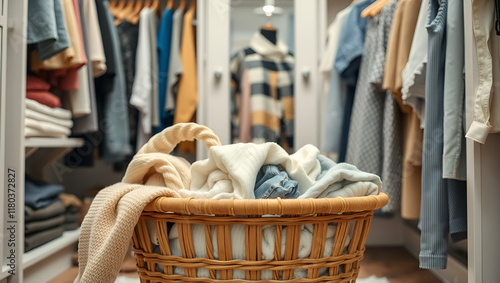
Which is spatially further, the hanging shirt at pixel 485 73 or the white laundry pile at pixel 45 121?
the white laundry pile at pixel 45 121

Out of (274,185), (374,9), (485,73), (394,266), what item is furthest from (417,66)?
(394,266)

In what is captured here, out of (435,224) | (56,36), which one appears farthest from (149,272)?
(56,36)

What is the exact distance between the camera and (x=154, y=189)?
571 millimetres

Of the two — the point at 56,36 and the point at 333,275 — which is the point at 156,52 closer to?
the point at 56,36

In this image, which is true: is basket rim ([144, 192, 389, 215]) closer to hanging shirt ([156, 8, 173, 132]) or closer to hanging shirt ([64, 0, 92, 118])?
hanging shirt ([64, 0, 92, 118])

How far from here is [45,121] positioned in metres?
1.30

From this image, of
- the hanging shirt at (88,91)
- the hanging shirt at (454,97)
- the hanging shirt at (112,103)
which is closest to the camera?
the hanging shirt at (454,97)

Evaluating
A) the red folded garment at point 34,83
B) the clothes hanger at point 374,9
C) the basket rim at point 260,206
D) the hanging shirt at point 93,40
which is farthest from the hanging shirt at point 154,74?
the basket rim at point 260,206

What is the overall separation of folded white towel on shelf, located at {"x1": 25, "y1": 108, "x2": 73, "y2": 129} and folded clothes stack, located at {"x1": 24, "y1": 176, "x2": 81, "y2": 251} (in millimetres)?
211

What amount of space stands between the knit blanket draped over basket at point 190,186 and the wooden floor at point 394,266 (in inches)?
31.4

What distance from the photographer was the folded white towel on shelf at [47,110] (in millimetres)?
1210

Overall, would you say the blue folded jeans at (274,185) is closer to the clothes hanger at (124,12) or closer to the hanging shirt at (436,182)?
the hanging shirt at (436,182)

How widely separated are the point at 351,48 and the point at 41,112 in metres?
1.01

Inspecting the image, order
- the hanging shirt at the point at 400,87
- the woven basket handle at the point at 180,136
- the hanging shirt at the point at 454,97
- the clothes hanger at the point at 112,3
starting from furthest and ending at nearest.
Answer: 1. the clothes hanger at the point at 112,3
2. the hanging shirt at the point at 400,87
3. the hanging shirt at the point at 454,97
4. the woven basket handle at the point at 180,136
